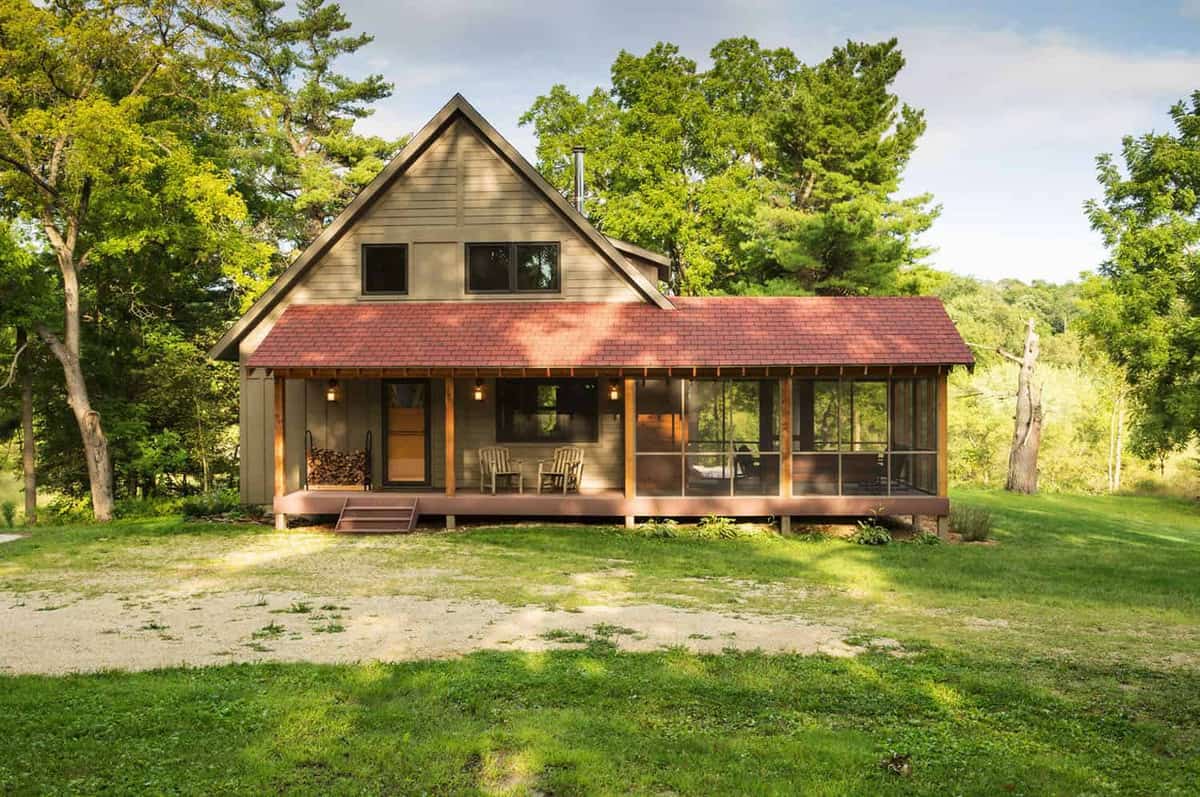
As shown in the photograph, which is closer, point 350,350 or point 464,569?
point 464,569

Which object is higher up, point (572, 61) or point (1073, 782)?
point (572, 61)

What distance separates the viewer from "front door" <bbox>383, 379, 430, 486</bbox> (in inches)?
727

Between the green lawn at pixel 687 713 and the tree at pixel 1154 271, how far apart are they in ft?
67.8

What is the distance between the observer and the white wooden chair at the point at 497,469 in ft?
57.4

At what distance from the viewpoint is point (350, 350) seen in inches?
663

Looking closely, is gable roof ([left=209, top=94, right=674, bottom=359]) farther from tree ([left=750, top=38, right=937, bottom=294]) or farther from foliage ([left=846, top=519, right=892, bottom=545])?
tree ([left=750, top=38, right=937, bottom=294])

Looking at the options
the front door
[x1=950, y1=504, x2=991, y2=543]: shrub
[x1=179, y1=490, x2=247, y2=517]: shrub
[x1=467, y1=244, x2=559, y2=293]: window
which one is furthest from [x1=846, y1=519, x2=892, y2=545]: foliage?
[x1=179, y1=490, x2=247, y2=517]: shrub

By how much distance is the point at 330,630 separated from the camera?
8797 millimetres

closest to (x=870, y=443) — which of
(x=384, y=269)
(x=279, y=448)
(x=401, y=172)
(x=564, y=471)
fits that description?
(x=564, y=471)

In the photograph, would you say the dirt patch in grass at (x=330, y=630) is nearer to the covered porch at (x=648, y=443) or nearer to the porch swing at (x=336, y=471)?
the covered porch at (x=648, y=443)

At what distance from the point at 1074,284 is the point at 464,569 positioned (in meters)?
79.9

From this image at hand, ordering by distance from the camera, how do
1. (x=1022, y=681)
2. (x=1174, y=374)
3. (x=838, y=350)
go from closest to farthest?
(x=1022, y=681)
(x=838, y=350)
(x=1174, y=374)

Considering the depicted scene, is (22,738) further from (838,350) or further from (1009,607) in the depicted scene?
(838,350)

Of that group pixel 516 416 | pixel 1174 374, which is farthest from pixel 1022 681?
pixel 1174 374
